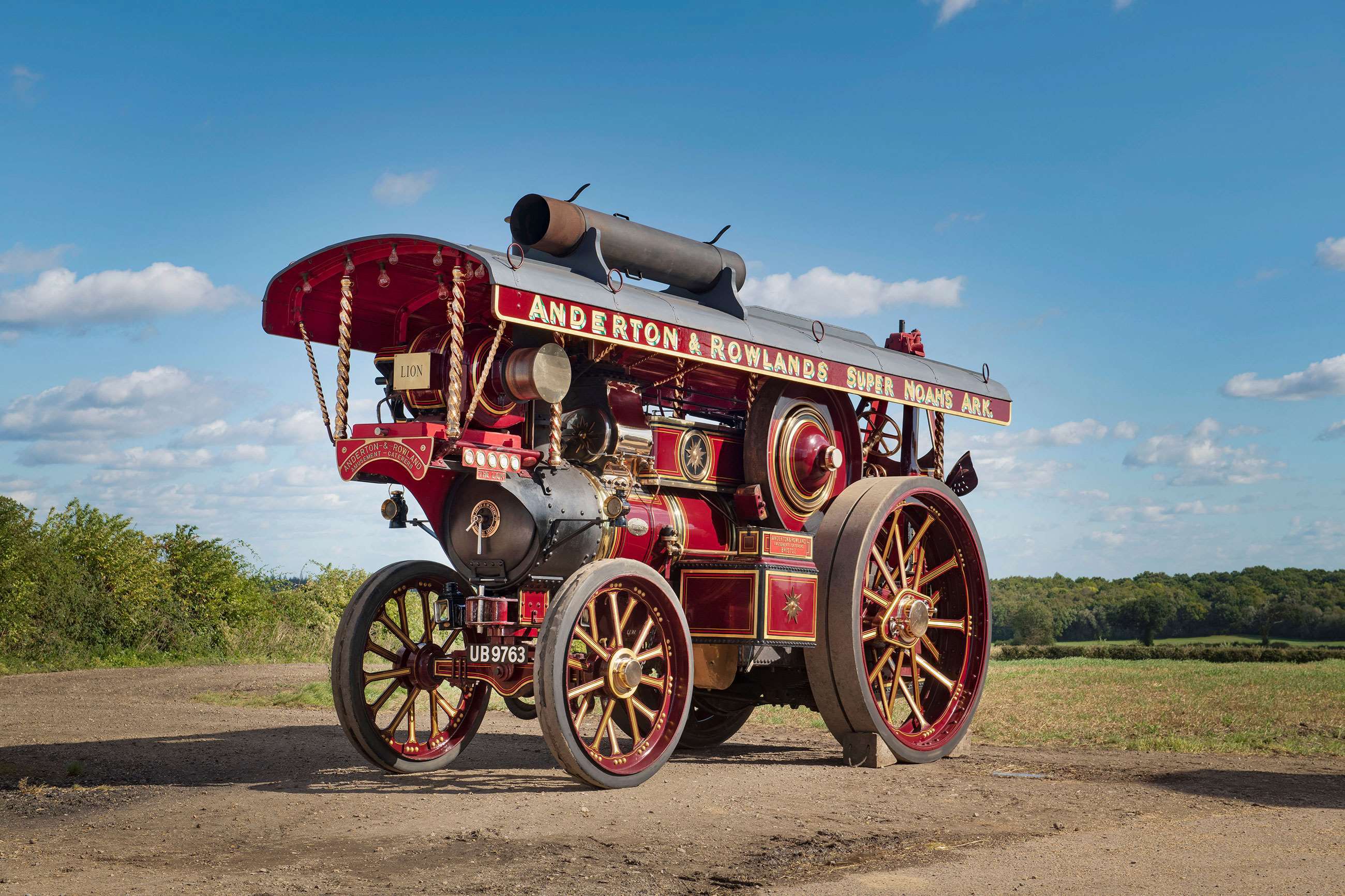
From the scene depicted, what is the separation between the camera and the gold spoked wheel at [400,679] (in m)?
8.50

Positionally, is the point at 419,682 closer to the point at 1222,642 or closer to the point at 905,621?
the point at 905,621

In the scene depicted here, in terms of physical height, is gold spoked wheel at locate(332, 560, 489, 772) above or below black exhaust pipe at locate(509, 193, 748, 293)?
below

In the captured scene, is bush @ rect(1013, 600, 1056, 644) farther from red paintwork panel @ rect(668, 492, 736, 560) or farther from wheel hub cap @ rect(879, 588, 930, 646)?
red paintwork panel @ rect(668, 492, 736, 560)

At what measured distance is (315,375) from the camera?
8289 millimetres

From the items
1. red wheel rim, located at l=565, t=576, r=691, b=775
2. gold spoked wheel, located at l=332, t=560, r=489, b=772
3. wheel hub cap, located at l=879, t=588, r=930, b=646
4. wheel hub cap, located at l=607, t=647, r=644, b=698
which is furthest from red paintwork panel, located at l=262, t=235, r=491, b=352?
wheel hub cap, located at l=879, t=588, r=930, b=646

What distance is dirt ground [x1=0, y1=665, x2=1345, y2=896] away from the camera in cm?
561

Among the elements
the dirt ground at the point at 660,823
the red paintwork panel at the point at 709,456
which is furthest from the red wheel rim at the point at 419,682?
the red paintwork panel at the point at 709,456

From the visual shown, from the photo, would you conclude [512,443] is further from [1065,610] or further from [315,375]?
[1065,610]

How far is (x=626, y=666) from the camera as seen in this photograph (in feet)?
25.9

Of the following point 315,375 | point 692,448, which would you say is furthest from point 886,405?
point 315,375

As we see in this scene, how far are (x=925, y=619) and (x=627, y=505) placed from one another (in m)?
3.32

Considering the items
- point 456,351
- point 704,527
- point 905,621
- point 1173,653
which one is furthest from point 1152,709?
point 1173,653

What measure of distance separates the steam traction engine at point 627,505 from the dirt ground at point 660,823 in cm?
63

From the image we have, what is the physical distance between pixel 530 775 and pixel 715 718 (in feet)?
9.12
